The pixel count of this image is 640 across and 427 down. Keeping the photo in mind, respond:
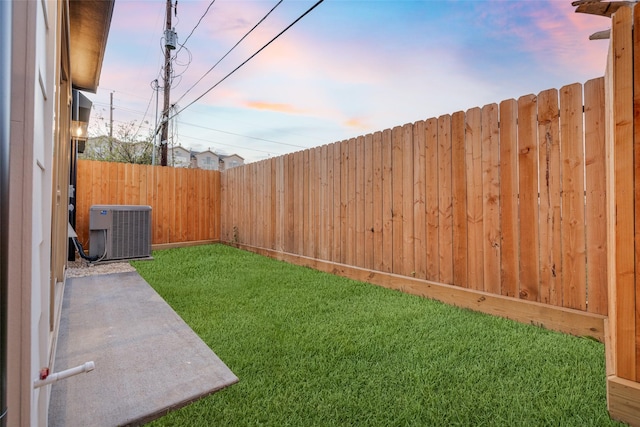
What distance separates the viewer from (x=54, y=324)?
215cm

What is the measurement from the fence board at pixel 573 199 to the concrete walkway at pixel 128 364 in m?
2.34

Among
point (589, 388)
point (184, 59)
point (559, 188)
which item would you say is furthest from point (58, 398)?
point (184, 59)

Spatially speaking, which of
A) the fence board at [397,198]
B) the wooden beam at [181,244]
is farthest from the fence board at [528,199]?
the wooden beam at [181,244]

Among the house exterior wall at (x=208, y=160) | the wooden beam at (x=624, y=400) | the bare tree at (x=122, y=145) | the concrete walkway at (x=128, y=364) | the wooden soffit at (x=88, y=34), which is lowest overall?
the concrete walkway at (x=128, y=364)

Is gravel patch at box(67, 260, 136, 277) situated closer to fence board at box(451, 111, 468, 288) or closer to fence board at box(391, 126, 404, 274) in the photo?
fence board at box(391, 126, 404, 274)

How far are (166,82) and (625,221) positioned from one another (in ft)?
37.1

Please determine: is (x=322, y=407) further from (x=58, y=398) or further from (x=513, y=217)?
(x=513, y=217)

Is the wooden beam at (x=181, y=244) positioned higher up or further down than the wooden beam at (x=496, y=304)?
higher up

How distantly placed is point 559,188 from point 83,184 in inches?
270

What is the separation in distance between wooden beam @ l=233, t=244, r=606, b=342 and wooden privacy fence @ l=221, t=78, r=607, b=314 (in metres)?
0.07

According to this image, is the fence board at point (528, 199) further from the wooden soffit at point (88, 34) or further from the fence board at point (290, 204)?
the wooden soffit at point (88, 34)

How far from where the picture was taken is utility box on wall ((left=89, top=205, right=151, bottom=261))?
4.95 meters

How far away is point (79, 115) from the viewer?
16.2 feet

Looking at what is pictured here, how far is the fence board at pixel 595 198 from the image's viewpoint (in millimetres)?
2070
